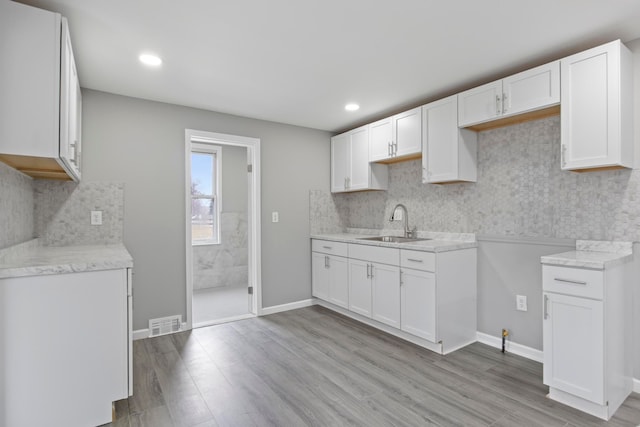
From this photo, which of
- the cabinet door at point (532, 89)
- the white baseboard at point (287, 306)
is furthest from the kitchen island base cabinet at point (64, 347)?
the cabinet door at point (532, 89)

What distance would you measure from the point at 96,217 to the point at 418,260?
9.66ft

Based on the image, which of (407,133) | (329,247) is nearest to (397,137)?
(407,133)

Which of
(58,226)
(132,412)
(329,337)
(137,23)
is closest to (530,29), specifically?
(137,23)

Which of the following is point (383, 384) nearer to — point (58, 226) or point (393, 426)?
point (393, 426)

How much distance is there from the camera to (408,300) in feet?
10.1

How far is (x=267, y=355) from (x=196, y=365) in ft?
1.86

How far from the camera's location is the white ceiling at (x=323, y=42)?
191 centimetres

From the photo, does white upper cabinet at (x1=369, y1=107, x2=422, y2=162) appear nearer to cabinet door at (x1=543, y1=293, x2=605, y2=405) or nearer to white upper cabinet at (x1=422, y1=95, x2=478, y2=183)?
white upper cabinet at (x1=422, y1=95, x2=478, y2=183)

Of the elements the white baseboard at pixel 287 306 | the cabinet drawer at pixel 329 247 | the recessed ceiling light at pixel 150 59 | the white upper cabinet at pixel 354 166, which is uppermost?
the recessed ceiling light at pixel 150 59

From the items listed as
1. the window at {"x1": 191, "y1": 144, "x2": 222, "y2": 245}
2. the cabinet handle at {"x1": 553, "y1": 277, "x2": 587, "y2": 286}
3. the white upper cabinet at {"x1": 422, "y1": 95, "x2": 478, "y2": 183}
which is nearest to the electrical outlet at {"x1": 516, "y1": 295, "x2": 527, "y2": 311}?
the cabinet handle at {"x1": 553, "y1": 277, "x2": 587, "y2": 286}

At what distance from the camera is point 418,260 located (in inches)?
117

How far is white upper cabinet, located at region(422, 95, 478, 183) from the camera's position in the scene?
119 inches

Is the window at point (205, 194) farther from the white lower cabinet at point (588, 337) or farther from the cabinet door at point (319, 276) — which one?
the white lower cabinet at point (588, 337)

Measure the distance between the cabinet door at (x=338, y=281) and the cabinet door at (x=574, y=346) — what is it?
202 centimetres
